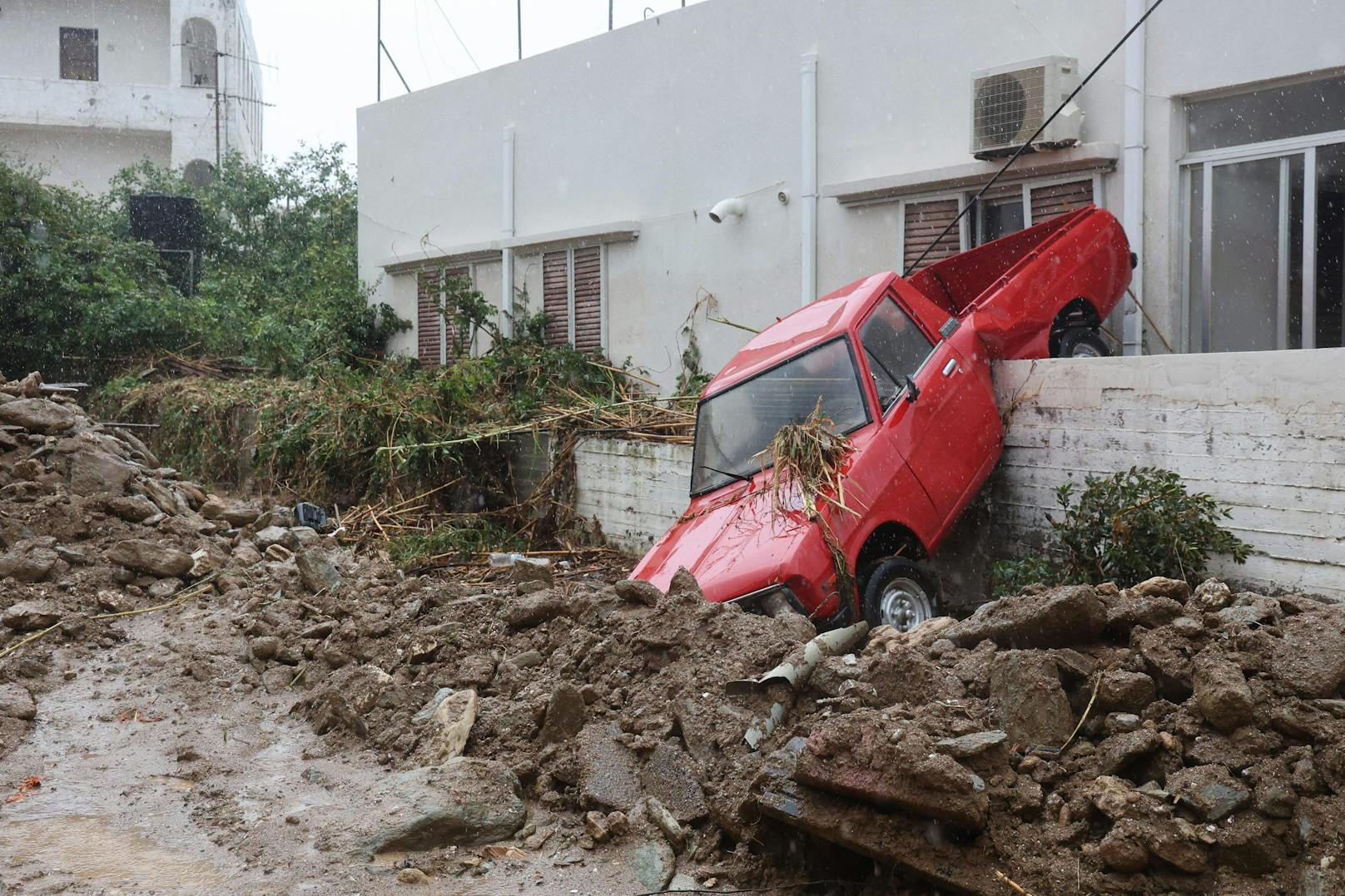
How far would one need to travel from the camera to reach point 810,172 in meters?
11.2

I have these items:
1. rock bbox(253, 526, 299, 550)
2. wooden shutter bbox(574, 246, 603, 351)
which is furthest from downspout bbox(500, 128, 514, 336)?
rock bbox(253, 526, 299, 550)

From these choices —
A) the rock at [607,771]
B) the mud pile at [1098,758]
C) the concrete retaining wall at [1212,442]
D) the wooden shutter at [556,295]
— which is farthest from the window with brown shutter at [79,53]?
the mud pile at [1098,758]

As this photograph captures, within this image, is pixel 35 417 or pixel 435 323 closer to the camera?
pixel 35 417

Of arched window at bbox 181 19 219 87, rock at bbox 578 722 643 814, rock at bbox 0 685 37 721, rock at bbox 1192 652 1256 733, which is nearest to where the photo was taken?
rock at bbox 1192 652 1256 733

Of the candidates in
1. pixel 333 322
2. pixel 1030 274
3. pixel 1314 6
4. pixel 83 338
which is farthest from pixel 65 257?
pixel 1314 6

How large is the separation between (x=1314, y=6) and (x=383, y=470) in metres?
9.36

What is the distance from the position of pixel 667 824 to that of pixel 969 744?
1.25 metres

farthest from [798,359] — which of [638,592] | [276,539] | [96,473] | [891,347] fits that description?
[96,473]

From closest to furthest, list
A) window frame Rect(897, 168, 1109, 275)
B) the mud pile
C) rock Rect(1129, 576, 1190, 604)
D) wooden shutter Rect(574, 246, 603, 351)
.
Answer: the mud pile, rock Rect(1129, 576, 1190, 604), window frame Rect(897, 168, 1109, 275), wooden shutter Rect(574, 246, 603, 351)

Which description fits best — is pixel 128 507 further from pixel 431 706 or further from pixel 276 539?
pixel 431 706

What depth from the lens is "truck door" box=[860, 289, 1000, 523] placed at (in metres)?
7.05

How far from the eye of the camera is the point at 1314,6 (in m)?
7.89

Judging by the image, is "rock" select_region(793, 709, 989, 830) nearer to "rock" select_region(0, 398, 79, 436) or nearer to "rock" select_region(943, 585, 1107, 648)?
"rock" select_region(943, 585, 1107, 648)

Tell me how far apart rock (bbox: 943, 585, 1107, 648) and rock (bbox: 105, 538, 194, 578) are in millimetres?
6461
